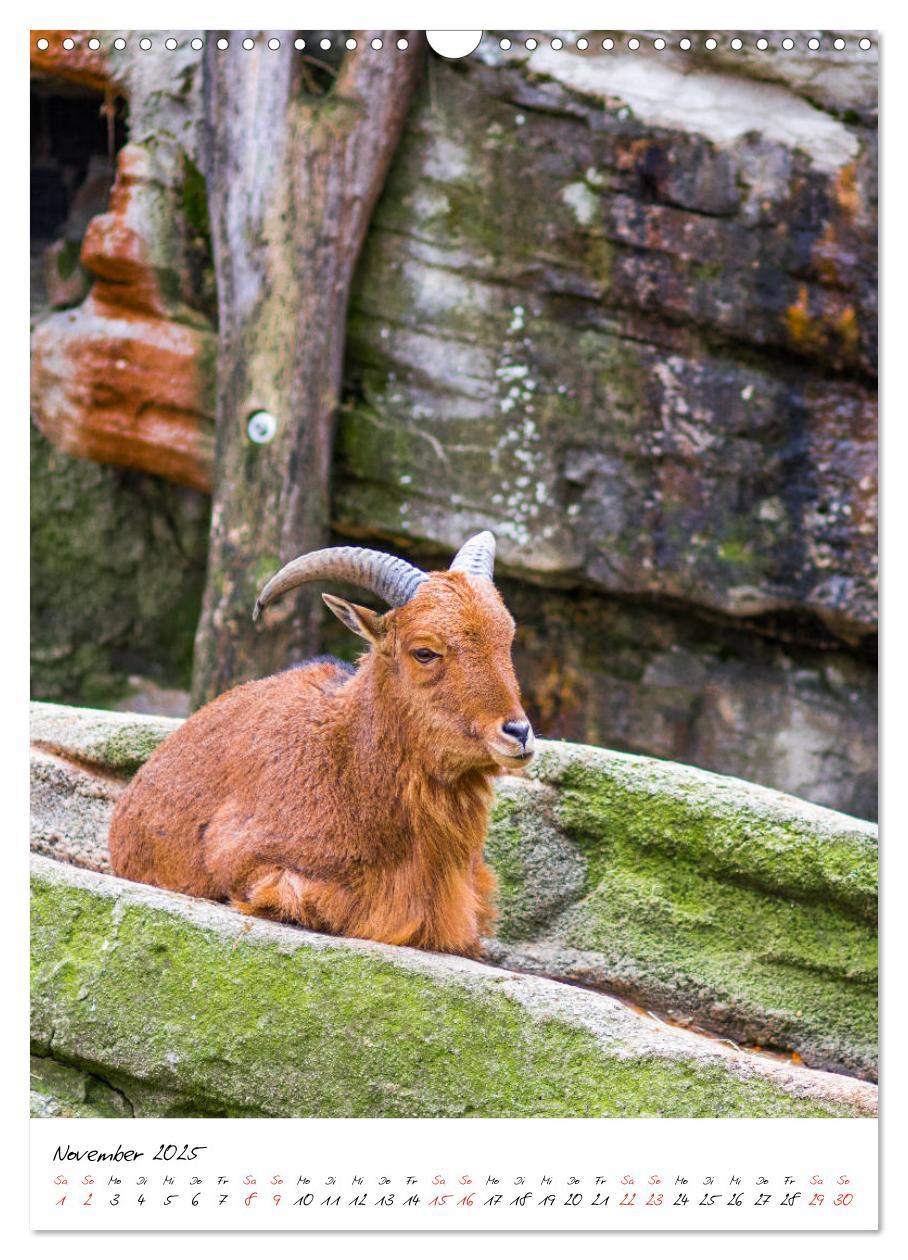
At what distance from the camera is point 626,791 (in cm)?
723

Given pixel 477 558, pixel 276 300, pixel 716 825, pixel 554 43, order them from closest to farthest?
pixel 477 558, pixel 716 825, pixel 554 43, pixel 276 300

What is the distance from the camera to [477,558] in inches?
240

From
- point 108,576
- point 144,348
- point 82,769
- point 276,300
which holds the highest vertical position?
point 276,300

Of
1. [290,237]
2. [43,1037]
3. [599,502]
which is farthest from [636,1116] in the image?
[290,237]

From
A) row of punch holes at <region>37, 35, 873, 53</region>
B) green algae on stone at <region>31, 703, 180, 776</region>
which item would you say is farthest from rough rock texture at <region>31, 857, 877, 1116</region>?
row of punch holes at <region>37, 35, 873, 53</region>

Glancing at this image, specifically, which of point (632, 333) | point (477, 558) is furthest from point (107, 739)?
point (632, 333)

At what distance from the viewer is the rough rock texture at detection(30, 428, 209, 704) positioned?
9.41 m

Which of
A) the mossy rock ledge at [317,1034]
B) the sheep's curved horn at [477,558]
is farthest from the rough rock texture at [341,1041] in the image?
the sheep's curved horn at [477,558]

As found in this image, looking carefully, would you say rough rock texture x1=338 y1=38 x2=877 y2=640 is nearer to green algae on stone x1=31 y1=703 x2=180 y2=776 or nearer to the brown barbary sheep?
green algae on stone x1=31 y1=703 x2=180 y2=776
